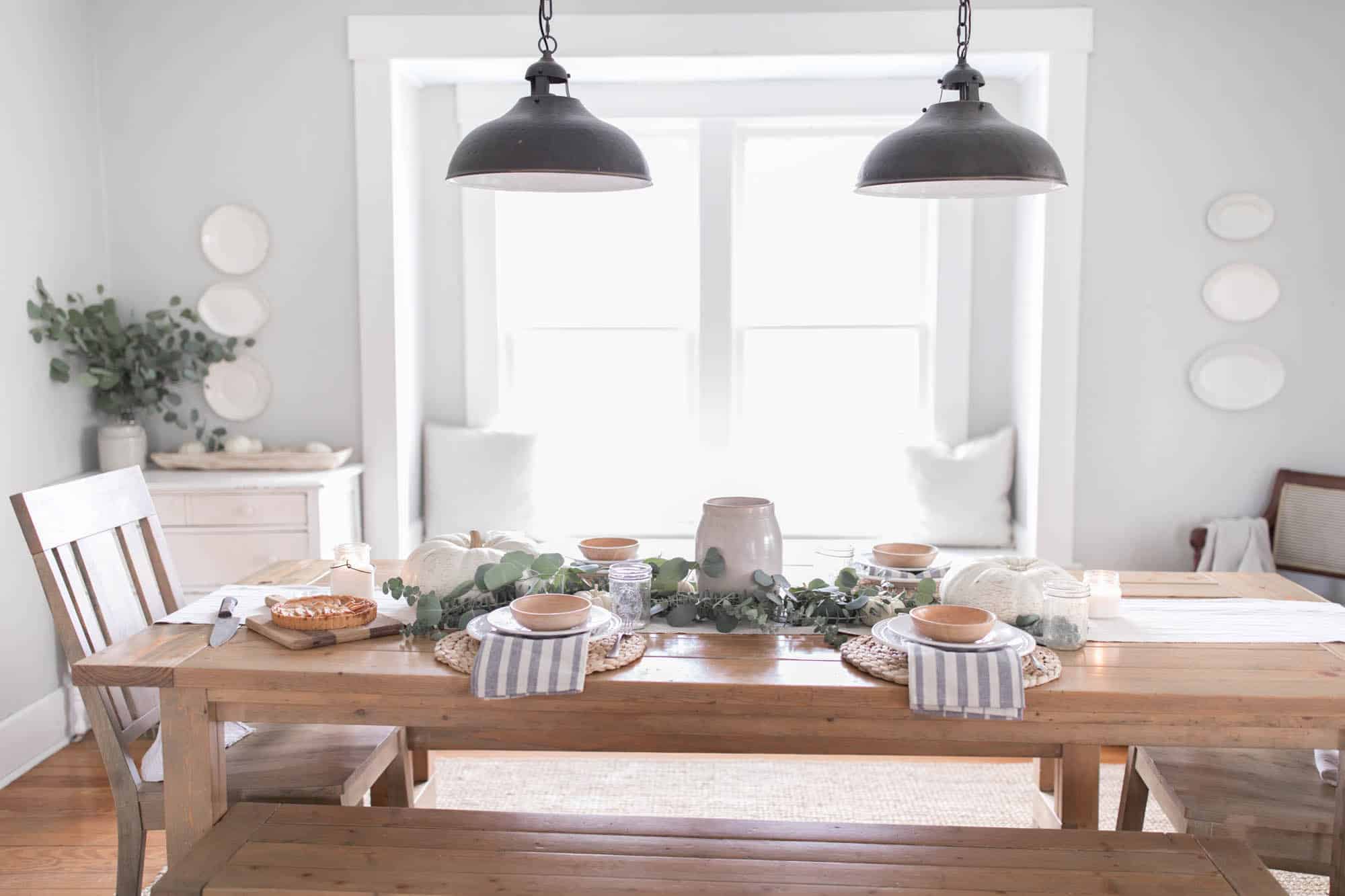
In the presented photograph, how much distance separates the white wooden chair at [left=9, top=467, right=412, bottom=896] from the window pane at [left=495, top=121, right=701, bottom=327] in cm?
204

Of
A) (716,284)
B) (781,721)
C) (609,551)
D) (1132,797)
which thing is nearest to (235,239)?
(716,284)

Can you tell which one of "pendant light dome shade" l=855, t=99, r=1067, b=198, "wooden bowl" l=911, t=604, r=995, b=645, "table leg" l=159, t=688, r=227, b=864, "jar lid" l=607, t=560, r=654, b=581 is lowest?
"table leg" l=159, t=688, r=227, b=864

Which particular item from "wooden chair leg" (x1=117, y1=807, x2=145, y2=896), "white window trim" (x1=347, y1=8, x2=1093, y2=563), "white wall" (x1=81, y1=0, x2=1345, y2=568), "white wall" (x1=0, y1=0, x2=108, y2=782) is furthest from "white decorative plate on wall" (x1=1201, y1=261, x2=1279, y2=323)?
"white wall" (x1=0, y1=0, x2=108, y2=782)

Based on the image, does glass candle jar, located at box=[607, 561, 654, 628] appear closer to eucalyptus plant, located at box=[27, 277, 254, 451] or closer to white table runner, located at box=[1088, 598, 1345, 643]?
white table runner, located at box=[1088, 598, 1345, 643]

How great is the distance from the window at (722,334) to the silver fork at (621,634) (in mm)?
2228

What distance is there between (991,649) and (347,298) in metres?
2.84

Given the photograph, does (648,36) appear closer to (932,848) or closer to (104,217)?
(104,217)

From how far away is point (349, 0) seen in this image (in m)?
3.83

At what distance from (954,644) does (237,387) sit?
301 cm

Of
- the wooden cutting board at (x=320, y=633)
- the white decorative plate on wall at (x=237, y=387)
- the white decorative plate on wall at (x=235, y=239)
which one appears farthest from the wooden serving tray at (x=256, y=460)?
the wooden cutting board at (x=320, y=633)

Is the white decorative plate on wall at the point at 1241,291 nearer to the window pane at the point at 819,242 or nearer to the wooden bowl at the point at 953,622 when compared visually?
the window pane at the point at 819,242

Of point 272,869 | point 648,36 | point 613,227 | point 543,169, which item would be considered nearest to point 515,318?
point 613,227

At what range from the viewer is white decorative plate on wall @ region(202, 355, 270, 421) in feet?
13.1

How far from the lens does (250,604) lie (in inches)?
90.2
